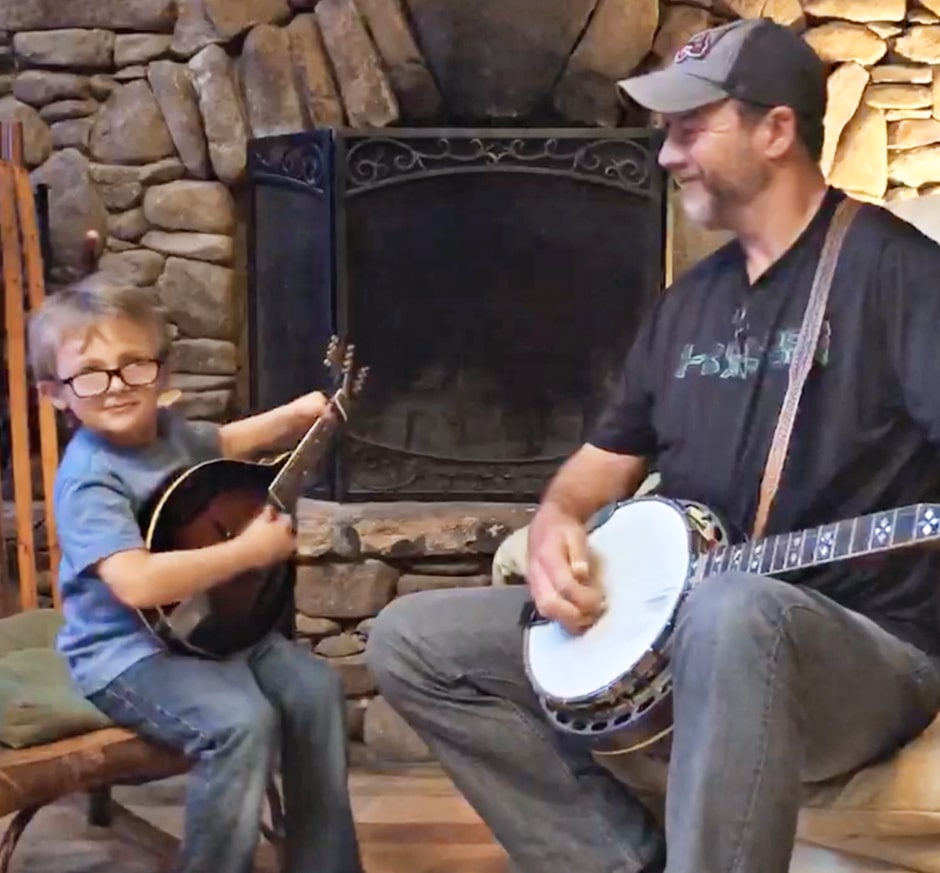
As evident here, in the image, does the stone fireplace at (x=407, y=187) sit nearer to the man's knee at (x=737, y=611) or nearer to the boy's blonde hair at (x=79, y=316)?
the boy's blonde hair at (x=79, y=316)

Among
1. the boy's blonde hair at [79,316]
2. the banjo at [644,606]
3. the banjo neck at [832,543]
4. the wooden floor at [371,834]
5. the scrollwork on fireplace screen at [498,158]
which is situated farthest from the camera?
the scrollwork on fireplace screen at [498,158]

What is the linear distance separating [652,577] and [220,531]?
546mm

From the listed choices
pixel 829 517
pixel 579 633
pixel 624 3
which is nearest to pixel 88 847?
pixel 579 633

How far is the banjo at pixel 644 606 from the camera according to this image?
137cm

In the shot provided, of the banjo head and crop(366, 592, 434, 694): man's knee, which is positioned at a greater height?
the banjo head

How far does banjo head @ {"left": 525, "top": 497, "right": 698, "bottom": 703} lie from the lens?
1.43 m

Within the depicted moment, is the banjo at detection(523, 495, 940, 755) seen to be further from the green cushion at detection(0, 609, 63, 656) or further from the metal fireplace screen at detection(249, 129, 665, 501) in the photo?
the metal fireplace screen at detection(249, 129, 665, 501)

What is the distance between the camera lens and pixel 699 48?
163 centimetres

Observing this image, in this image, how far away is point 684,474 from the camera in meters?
1.60

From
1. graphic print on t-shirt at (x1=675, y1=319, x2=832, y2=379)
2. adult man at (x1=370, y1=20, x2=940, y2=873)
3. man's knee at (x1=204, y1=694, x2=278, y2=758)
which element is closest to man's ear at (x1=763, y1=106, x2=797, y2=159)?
adult man at (x1=370, y1=20, x2=940, y2=873)

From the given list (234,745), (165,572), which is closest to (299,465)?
(165,572)

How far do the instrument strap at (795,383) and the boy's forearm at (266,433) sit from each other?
0.67 meters

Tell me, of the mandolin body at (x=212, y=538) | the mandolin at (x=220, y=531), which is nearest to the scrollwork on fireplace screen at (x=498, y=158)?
the mandolin at (x=220, y=531)

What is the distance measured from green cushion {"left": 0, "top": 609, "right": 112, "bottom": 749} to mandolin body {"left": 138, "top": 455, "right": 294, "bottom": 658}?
5.1 inches
